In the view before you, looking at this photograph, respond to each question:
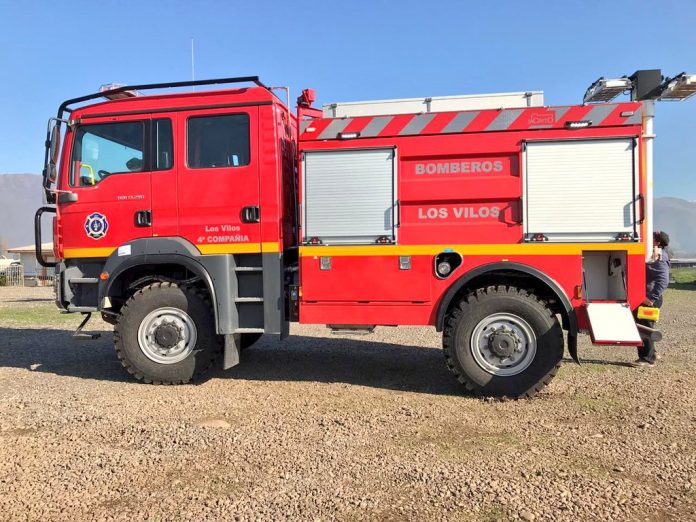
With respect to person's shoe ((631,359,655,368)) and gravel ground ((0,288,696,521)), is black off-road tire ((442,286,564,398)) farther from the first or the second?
person's shoe ((631,359,655,368))

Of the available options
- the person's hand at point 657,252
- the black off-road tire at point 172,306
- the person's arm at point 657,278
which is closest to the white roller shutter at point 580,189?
the person's hand at point 657,252

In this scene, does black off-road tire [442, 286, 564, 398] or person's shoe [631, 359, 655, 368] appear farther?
person's shoe [631, 359, 655, 368]

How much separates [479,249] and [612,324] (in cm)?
144

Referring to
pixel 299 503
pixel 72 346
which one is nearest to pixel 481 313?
pixel 299 503

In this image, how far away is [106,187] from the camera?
5820 millimetres

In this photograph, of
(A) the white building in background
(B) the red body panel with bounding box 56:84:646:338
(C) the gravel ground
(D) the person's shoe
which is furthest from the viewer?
(A) the white building in background

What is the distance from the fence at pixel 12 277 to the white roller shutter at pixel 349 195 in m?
33.9

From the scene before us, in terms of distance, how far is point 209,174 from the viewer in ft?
18.2

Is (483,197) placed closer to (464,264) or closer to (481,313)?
(464,264)

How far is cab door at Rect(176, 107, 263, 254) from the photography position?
18.0 ft

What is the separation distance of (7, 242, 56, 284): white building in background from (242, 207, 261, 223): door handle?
92.8ft

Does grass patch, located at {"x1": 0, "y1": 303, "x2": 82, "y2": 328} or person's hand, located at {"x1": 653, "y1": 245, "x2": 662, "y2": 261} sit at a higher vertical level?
person's hand, located at {"x1": 653, "y1": 245, "x2": 662, "y2": 261}

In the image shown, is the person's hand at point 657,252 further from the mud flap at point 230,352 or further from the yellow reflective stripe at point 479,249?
the mud flap at point 230,352

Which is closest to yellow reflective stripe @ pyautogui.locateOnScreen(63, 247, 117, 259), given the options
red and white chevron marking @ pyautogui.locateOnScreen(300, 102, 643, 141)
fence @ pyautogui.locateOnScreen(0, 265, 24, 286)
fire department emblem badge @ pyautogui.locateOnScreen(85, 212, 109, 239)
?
fire department emblem badge @ pyautogui.locateOnScreen(85, 212, 109, 239)
